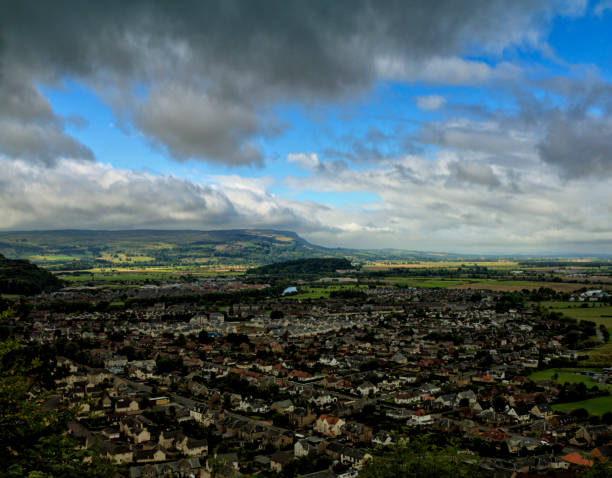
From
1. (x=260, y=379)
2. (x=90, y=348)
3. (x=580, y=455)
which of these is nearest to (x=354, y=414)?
(x=260, y=379)

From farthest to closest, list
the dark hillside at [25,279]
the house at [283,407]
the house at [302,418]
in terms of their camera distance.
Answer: the dark hillside at [25,279], the house at [283,407], the house at [302,418]

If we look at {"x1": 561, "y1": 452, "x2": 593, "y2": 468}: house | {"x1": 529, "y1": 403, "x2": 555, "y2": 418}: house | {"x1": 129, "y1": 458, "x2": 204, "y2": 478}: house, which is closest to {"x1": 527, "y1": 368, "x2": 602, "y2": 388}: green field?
{"x1": 529, "y1": 403, "x2": 555, "y2": 418}: house

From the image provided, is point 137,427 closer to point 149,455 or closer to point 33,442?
point 149,455

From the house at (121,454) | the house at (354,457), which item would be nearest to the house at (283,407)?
the house at (354,457)

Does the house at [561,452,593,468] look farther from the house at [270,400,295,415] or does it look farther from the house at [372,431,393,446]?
the house at [270,400,295,415]

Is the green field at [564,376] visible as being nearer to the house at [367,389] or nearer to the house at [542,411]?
the house at [542,411]

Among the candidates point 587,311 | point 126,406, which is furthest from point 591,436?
point 587,311

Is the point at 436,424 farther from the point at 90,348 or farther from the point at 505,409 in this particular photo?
the point at 90,348
